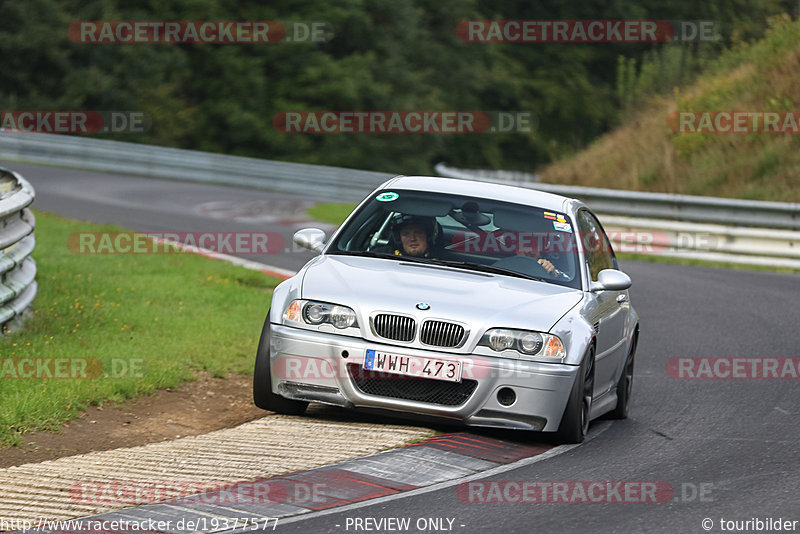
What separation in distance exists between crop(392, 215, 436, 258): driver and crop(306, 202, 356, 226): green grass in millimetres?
14212

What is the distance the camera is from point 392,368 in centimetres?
761

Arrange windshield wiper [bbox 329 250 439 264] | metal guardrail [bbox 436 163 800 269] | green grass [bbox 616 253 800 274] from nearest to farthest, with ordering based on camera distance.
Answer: windshield wiper [bbox 329 250 439 264] < green grass [bbox 616 253 800 274] < metal guardrail [bbox 436 163 800 269]

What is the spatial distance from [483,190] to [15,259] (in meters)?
3.72

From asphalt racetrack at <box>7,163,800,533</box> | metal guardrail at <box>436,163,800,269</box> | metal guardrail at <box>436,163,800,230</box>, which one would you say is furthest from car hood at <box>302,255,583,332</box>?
metal guardrail at <box>436,163,800,230</box>

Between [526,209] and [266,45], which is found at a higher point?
[266,45]

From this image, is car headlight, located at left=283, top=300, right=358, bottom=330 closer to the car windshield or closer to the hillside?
the car windshield

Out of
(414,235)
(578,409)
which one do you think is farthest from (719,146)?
(578,409)

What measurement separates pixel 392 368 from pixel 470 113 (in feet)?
189

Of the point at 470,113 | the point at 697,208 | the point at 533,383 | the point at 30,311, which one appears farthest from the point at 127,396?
the point at 470,113

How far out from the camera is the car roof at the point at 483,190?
914cm

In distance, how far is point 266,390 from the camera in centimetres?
807

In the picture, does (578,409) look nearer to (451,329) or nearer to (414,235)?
(451,329)

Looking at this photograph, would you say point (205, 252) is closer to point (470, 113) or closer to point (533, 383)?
point (533, 383)

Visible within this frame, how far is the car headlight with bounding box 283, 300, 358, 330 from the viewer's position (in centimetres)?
777
